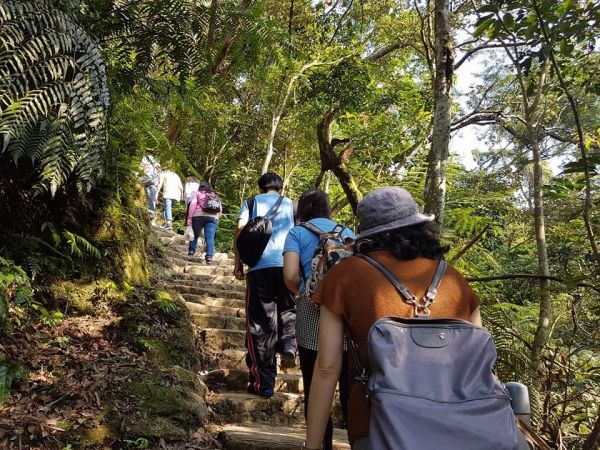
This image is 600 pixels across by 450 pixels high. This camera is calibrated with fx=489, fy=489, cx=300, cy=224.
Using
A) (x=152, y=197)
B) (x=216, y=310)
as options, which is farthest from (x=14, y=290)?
(x=152, y=197)

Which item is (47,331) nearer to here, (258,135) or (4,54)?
(4,54)

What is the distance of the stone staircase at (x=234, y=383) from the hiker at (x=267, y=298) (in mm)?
206

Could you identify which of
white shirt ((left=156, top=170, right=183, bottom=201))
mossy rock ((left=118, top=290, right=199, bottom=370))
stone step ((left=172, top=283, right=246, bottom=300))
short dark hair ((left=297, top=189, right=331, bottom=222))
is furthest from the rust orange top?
white shirt ((left=156, top=170, right=183, bottom=201))

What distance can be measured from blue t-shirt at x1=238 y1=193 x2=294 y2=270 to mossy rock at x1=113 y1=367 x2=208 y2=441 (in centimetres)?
114

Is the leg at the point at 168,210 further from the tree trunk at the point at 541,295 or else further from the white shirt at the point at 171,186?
the tree trunk at the point at 541,295

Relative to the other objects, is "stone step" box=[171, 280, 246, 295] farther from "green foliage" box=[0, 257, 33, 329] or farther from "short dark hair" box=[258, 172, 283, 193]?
"green foliage" box=[0, 257, 33, 329]

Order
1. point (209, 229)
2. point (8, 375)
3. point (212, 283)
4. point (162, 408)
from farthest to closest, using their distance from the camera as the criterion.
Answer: point (209, 229) < point (212, 283) < point (162, 408) < point (8, 375)

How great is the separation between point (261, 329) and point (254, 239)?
0.77 meters

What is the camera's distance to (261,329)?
4.17m

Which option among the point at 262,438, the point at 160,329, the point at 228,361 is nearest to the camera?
the point at 262,438

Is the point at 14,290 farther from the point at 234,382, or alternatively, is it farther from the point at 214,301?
the point at 214,301

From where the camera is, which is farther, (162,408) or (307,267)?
(162,408)

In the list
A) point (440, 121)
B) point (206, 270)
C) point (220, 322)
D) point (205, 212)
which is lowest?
point (220, 322)

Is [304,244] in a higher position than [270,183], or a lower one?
lower
